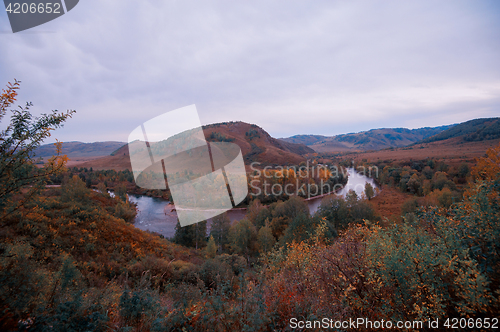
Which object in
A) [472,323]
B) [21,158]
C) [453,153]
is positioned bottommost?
[453,153]

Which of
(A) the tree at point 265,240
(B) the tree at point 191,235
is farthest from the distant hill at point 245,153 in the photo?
(A) the tree at point 265,240

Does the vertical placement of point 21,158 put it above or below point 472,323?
above

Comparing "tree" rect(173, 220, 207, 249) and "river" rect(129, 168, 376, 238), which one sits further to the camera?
"river" rect(129, 168, 376, 238)

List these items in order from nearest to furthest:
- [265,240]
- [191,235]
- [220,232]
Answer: [265,240] < [191,235] < [220,232]

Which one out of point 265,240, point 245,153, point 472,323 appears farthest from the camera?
point 245,153

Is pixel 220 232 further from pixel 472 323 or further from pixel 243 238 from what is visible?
pixel 472 323

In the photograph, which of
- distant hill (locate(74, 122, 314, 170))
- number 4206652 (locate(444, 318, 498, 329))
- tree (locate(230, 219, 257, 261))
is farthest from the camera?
distant hill (locate(74, 122, 314, 170))

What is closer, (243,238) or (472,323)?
(472,323)

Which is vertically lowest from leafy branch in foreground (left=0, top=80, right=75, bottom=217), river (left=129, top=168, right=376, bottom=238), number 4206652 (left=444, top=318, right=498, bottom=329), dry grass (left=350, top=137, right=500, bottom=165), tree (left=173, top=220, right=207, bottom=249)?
river (left=129, top=168, right=376, bottom=238)

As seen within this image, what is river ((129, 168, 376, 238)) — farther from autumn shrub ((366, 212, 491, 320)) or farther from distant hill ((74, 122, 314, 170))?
distant hill ((74, 122, 314, 170))

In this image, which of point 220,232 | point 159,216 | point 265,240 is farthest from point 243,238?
point 159,216
